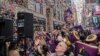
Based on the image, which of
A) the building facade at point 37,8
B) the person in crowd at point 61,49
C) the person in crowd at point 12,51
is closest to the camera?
the person in crowd at point 61,49

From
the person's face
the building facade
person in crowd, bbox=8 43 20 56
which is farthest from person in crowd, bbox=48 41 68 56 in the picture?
the building facade

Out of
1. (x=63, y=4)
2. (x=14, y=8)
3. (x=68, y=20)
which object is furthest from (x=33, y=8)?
(x=68, y=20)

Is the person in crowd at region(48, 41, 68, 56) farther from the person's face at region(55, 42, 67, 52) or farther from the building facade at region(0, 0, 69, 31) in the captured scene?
the building facade at region(0, 0, 69, 31)

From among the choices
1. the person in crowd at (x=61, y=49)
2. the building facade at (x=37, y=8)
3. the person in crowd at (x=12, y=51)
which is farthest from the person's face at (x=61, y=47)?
the building facade at (x=37, y=8)

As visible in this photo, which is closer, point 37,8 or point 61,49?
point 61,49

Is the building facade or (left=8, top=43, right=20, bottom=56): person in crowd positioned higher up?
(left=8, top=43, right=20, bottom=56): person in crowd

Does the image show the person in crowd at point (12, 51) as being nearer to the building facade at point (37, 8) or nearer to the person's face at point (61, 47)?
the person's face at point (61, 47)

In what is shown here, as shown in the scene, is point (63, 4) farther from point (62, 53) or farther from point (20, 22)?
point (62, 53)

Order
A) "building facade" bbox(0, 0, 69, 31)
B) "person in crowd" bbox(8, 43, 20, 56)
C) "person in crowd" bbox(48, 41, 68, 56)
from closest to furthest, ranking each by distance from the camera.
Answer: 1. "person in crowd" bbox(48, 41, 68, 56)
2. "person in crowd" bbox(8, 43, 20, 56)
3. "building facade" bbox(0, 0, 69, 31)

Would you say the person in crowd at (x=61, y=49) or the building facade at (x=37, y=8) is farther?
the building facade at (x=37, y=8)

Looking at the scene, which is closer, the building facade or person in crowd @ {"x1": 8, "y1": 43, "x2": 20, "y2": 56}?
person in crowd @ {"x1": 8, "y1": 43, "x2": 20, "y2": 56}

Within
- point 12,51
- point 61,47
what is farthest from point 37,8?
point 61,47

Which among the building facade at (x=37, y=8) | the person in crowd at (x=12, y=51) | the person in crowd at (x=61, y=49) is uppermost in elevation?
the person in crowd at (x=61, y=49)

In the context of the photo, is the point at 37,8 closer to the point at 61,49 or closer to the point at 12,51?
the point at 12,51
